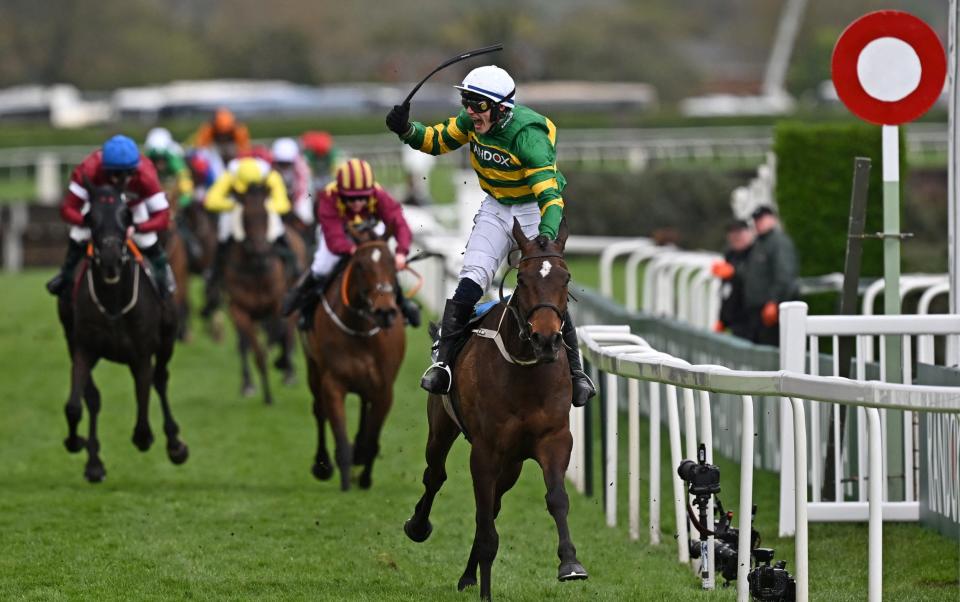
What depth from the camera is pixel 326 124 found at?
4291 cm

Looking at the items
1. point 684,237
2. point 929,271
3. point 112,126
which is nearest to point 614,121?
point 112,126

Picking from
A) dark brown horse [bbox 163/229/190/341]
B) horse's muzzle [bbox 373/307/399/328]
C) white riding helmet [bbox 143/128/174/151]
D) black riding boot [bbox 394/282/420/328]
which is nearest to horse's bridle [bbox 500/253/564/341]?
horse's muzzle [bbox 373/307/399/328]

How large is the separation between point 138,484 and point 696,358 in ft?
10.7

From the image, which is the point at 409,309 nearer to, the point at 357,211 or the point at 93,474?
the point at 357,211

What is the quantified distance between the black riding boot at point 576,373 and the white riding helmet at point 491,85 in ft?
2.70

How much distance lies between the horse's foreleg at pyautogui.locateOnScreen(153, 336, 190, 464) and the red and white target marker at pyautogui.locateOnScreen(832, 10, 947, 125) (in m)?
4.03

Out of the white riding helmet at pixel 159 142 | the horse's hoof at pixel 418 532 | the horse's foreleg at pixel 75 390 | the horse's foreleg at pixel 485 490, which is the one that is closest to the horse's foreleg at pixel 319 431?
the horse's foreleg at pixel 75 390

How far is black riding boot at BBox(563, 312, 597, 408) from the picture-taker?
6.37 meters

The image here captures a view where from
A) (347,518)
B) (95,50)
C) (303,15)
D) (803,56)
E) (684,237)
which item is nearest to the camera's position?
(347,518)

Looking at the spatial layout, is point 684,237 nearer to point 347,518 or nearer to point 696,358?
point 696,358

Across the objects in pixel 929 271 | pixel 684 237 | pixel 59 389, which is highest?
pixel 684 237

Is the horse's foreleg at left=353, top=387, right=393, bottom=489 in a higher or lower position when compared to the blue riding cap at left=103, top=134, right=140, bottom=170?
lower

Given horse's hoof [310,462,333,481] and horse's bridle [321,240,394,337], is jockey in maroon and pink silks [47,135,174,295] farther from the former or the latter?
horse's hoof [310,462,333,481]

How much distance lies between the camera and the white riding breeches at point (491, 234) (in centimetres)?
663
